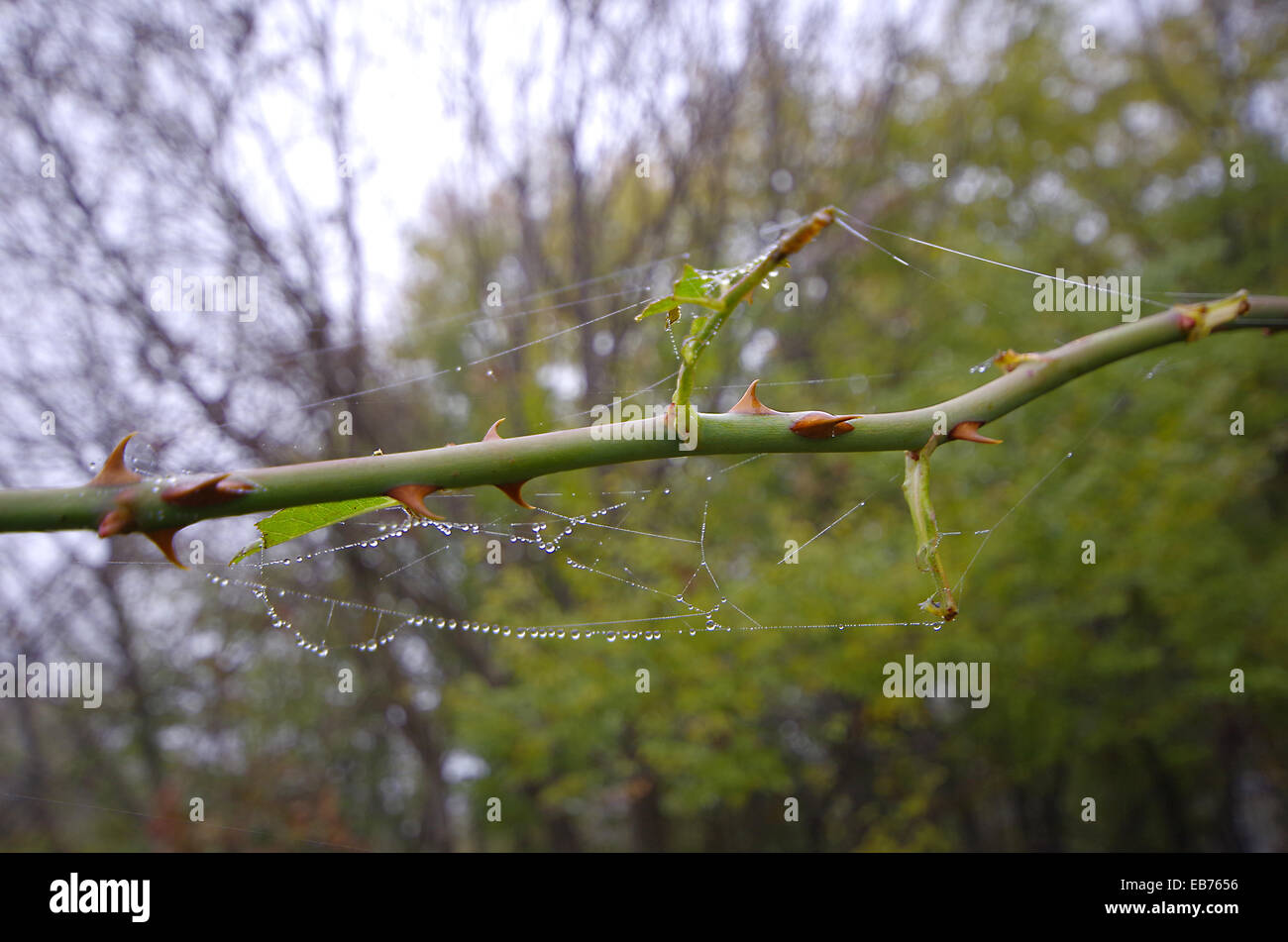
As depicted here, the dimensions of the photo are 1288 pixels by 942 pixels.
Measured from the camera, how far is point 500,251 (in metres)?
8.55

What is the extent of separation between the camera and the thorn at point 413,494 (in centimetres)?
76

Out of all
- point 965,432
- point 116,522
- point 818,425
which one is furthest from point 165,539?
point 965,432

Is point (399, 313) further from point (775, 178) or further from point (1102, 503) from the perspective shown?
point (1102, 503)

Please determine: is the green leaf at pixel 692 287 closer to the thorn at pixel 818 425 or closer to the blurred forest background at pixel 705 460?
the thorn at pixel 818 425

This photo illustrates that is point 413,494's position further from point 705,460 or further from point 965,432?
point 705,460

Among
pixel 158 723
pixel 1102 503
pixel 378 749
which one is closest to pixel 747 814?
pixel 378 749

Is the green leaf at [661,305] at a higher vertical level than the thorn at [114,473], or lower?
higher

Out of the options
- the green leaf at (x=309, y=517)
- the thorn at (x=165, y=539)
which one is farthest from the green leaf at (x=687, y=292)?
the thorn at (x=165, y=539)

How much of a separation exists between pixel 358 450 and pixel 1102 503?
6391mm

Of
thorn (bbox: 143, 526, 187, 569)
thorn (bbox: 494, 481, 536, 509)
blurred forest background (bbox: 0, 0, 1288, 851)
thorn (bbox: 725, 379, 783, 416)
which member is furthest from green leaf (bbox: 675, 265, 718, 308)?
blurred forest background (bbox: 0, 0, 1288, 851)

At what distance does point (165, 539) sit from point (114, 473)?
0.27ft

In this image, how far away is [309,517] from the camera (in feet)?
2.83

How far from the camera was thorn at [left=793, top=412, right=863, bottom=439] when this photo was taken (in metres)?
0.83

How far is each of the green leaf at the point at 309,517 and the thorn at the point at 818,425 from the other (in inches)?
15.9
